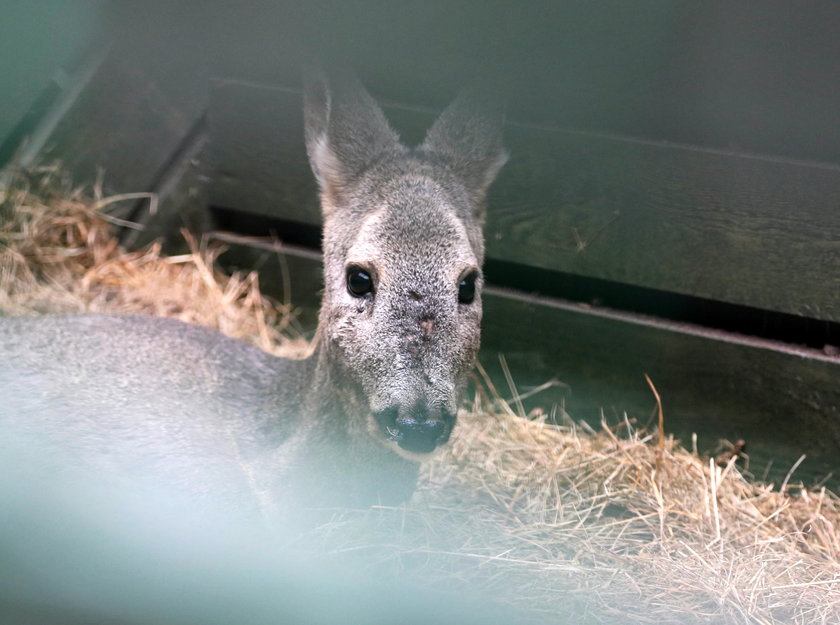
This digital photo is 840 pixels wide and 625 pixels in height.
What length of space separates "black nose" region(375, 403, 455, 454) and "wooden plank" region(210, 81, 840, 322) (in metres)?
1.52

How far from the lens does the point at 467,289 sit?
263cm

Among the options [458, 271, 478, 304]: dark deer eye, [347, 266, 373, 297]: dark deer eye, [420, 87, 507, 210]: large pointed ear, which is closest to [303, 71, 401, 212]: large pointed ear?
[420, 87, 507, 210]: large pointed ear

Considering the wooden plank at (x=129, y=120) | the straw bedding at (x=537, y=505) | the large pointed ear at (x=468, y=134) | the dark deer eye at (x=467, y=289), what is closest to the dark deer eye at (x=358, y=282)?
the dark deer eye at (x=467, y=289)

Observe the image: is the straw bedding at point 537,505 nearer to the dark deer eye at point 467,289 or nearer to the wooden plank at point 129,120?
the wooden plank at point 129,120

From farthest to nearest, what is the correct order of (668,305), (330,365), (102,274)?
1. (102,274)
2. (668,305)
3. (330,365)

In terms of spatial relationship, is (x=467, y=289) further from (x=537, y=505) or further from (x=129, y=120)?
(x=129, y=120)

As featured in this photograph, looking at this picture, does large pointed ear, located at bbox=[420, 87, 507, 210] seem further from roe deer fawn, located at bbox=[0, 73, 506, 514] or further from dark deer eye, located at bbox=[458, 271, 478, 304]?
dark deer eye, located at bbox=[458, 271, 478, 304]

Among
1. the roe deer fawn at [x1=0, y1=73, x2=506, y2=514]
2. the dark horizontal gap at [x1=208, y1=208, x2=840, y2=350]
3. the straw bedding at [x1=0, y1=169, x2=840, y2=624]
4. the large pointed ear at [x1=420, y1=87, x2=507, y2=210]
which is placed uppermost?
the large pointed ear at [x1=420, y1=87, x2=507, y2=210]

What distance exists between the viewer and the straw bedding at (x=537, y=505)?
2.54 metres

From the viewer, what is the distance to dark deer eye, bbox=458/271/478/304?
261 cm

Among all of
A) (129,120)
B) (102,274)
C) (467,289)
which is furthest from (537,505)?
(129,120)

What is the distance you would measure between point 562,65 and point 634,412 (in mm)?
1516

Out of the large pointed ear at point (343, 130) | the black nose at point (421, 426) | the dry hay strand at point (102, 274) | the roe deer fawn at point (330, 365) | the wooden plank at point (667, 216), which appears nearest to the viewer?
the black nose at point (421, 426)

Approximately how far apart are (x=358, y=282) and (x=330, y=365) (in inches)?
12.8
